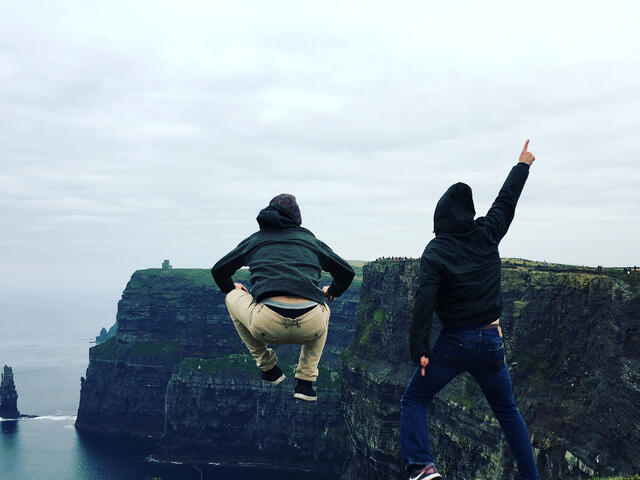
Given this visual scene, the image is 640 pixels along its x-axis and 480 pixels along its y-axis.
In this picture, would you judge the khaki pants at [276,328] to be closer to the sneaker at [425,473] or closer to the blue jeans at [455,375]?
the blue jeans at [455,375]

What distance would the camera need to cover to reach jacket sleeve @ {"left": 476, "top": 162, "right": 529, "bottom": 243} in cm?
851

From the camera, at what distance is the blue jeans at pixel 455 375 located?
801 centimetres

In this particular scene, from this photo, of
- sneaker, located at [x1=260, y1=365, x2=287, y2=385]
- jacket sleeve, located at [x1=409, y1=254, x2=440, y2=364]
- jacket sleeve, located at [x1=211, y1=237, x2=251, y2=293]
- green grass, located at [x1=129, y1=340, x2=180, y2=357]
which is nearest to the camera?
jacket sleeve, located at [x1=409, y1=254, x2=440, y2=364]

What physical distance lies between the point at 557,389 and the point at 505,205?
194 ft

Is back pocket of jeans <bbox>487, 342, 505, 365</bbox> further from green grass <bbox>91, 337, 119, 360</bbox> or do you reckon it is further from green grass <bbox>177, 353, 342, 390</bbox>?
green grass <bbox>91, 337, 119, 360</bbox>

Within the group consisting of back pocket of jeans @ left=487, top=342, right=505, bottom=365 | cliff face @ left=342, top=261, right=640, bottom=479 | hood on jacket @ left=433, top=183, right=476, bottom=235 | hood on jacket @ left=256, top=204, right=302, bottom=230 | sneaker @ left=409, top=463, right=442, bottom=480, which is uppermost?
hood on jacket @ left=433, top=183, right=476, bottom=235

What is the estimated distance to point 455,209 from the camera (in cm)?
839

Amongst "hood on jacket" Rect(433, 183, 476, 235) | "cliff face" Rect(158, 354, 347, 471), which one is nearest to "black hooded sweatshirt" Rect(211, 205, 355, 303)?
"hood on jacket" Rect(433, 183, 476, 235)

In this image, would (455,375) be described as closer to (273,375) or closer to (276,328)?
(276,328)

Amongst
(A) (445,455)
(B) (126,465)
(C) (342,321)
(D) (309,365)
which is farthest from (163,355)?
(D) (309,365)

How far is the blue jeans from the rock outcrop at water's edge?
157ft

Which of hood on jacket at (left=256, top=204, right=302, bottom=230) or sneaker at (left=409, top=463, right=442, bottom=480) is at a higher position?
hood on jacket at (left=256, top=204, right=302, bottom=230)

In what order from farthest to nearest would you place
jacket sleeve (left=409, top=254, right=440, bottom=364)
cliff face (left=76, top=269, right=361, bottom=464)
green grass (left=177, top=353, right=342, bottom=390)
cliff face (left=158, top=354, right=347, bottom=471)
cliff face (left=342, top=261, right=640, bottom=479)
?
green grass (left=177, top=353, right=342, bottom=390) → cliff face (left=76, top=269, right=361, bottom=464) → cliff face (left=158, top=354, right=347, bottom=471) → cliff face (left=342, top=261, right=640, bottom=479) → jacket sleeve (left=409, top=254, right=440, bottom=364)

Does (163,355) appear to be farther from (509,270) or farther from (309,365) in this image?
(309,365)
